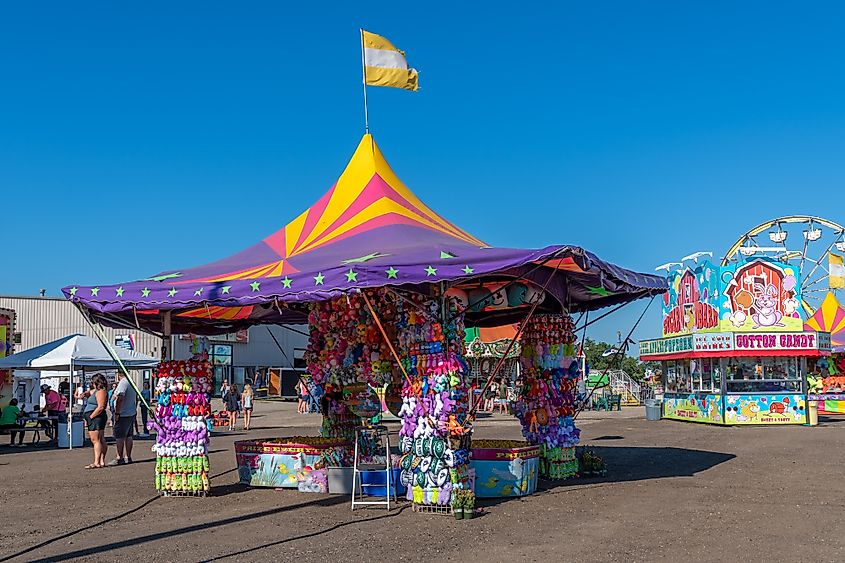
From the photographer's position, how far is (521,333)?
43.0 feet

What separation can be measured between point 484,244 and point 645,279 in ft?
7.83

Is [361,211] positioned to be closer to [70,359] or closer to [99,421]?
[99,421]

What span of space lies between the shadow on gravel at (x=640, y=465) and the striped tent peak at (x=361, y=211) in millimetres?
3681

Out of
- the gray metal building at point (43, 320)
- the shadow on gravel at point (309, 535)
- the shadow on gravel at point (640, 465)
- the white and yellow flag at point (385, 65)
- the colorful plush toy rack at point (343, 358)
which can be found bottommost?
the shadow on gravel at point (640, 465)

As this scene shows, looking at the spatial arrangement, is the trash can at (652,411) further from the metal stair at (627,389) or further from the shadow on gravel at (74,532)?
the shadow on gravel at (74,532)

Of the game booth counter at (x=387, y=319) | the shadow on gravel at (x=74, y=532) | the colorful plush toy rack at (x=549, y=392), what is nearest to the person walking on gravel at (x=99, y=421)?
the game booth counter at (x=387, y=319)

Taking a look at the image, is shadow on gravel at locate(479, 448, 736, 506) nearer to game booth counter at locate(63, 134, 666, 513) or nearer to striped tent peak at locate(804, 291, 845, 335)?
game booth counter at locate(63, 134, 666, 513)

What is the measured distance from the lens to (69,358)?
2052cm

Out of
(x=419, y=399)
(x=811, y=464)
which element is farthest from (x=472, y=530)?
(x=811, y=464)

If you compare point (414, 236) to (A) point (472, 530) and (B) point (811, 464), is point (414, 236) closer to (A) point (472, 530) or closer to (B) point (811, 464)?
(A) point (472, 530)

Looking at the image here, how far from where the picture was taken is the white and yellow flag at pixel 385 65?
1362cm

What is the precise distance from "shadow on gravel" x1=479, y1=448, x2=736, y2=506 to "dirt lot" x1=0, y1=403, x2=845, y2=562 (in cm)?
8

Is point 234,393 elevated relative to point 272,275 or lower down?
lower down

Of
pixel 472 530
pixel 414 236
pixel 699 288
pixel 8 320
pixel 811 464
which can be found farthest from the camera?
pixel 699 288
